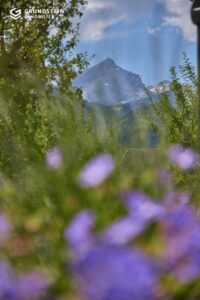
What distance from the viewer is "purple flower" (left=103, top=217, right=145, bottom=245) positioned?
45.2 inches

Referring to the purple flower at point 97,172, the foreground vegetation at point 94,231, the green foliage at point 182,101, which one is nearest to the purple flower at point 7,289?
the foreground vegetation at point 94,231

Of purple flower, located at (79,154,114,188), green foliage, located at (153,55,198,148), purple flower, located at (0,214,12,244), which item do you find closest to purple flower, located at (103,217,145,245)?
purple flower, located at (79,154,114,188)

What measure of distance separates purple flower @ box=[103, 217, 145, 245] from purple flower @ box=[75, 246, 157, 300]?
0.25 feet

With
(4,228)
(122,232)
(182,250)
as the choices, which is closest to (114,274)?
(122,232)

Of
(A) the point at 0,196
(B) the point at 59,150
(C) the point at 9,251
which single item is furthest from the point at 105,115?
(C) the point at 9,251

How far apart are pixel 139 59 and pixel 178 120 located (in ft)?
31.8

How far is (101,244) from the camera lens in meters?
1.13

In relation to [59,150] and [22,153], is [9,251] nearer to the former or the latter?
[59,150]

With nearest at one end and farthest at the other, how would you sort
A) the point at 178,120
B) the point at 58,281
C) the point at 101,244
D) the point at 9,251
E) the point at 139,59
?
the point at 101,244, the point at 58,281, the point at 9,251, the point at 139,59, the point at 178,120

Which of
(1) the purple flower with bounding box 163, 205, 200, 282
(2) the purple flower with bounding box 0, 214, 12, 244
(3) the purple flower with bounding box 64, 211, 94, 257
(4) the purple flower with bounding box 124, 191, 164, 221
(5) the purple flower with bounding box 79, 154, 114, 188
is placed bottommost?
Answer: (2) the purple flower with bounding box 0, 214, 12, 244

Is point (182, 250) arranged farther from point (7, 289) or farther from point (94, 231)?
point (7, 289)

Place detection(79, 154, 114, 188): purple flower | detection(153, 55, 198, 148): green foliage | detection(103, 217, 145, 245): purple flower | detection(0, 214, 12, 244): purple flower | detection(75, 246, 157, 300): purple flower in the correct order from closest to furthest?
detection(75, 246, 157, 300): purple flower, detection(103, 217, 145, 245): purple flower, detection(79, 154, 114, 188): purple flower, detection(0, 214, 12, 244): purple flower, detection(153, 55, 198, 148): green foliage

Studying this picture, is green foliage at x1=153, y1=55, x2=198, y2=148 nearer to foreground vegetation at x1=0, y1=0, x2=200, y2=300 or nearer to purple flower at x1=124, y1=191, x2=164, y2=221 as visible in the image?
foreground vegetation at x1=0, y1=0, x2=200, y2=300

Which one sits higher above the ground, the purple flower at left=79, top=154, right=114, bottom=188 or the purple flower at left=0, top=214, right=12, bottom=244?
the purple flower at left=79, top=154, right=114, bottom=188
